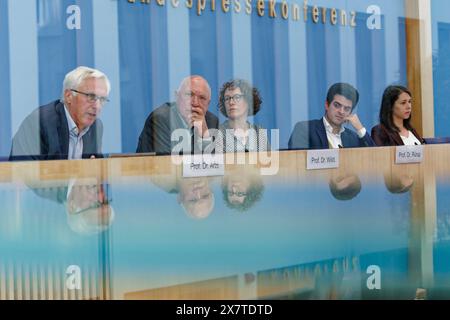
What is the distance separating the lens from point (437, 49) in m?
3.62

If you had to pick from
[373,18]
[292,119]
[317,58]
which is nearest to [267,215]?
[292,119]

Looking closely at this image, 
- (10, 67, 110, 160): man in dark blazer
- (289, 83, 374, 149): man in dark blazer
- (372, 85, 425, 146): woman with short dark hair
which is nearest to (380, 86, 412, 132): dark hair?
(372, 85, 425, 146): woman with short dark hair

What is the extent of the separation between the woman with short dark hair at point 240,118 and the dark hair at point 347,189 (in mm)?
300

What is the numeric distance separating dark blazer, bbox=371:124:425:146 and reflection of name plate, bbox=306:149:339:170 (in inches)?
A: 7.7

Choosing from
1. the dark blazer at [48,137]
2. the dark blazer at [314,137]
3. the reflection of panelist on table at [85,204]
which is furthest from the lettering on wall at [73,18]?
the dark blazer at [314,137]

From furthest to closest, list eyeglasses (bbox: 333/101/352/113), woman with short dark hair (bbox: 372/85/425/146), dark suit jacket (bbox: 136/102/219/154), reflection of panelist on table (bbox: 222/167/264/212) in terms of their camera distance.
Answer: woman with short dark hair (bbox: 372/85/425/146)
eyeglasses (bbox: 333/101/352/113)
reflection of panelist on table (bbox: 222/167/264/212)
dark suit jacket (bbox: 136/102/219/154)

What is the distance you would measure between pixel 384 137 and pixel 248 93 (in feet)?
2.00

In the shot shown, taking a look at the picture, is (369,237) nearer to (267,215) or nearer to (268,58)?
(267,215)

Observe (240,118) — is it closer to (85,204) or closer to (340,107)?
(340,107)

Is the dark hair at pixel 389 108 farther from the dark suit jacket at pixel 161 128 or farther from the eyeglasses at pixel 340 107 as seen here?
the dark suit jacket at pixel 161 128

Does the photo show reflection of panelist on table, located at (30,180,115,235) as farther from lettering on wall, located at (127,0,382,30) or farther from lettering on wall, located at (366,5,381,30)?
lettering on wall, located at (366,5,381,30)

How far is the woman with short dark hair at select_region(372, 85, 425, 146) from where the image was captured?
11.6 feet

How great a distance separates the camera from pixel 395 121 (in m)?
3.54

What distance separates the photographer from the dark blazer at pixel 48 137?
291 centimetres
